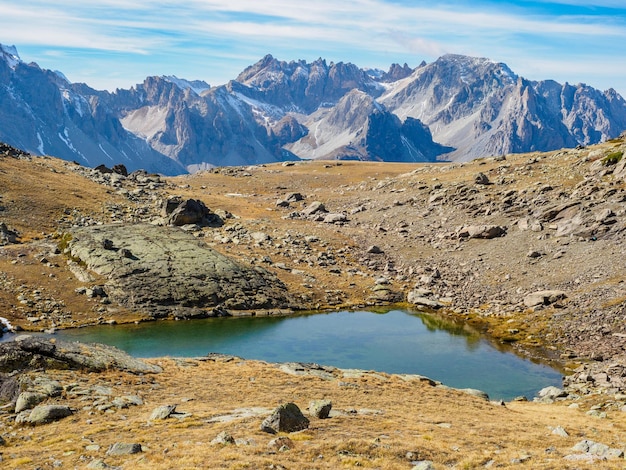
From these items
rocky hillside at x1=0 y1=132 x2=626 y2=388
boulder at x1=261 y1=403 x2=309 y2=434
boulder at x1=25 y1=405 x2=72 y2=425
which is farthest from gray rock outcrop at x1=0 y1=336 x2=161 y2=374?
rocky hillside at x1=0 y1=132 x2=626 y2=388

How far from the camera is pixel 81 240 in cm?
7994

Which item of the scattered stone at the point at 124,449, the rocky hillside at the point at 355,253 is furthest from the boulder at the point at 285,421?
the rocky hillside at the point at 355,253

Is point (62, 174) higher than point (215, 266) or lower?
higher

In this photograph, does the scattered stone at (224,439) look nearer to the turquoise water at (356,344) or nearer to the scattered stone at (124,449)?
the scattered stone at (124,449)

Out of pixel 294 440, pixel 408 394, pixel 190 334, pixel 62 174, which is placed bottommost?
pixel 190 334

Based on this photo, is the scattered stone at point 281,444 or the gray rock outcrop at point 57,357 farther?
the gray rock outcrop at point 57,357

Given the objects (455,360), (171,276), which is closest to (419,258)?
(455,360)

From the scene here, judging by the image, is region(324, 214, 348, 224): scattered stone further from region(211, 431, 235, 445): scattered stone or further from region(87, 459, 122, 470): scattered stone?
region(87, 459, 122, 470): scattered stone

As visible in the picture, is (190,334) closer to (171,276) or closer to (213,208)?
(171,276)

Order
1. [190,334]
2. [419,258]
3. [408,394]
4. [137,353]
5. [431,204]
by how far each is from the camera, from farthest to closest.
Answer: [431,204] → [419,258] → [190,334] → [137,353] → [408,394]

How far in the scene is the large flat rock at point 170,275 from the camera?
71.2 meters

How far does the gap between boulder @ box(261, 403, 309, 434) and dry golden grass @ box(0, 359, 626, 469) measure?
0.62m

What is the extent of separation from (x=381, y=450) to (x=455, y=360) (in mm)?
36888

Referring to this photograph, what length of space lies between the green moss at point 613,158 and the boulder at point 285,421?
84189 millimetres
